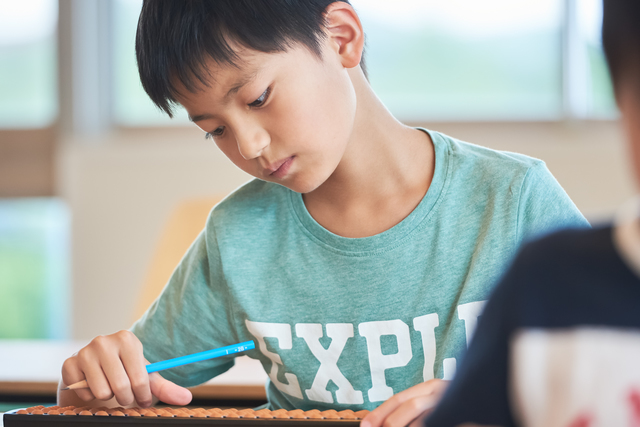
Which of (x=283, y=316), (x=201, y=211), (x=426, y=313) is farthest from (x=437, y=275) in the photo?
(x=201, y=211)

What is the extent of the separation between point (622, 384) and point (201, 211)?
1.31m

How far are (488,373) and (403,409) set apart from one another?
10.9 inches

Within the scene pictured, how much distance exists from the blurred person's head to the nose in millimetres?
442

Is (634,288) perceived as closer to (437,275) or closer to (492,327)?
(492,327)

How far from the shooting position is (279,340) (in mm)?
768

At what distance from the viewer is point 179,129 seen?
223 centimetres

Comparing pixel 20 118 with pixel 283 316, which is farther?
pixel 20 118

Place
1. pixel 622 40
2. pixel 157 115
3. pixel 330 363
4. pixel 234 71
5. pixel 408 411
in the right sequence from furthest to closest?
pixel 157 115
pixel 330 363
pixel 234 71
pixel 408 411
pixel 622 40

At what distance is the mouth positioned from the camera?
679 mm

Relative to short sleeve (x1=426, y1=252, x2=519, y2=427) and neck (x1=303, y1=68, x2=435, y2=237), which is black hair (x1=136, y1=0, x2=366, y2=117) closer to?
neck (x1=303, y1=68, x2=435, y2=237)

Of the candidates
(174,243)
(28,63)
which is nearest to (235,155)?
(174,243)

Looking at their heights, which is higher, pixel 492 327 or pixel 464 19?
pixel 464 19

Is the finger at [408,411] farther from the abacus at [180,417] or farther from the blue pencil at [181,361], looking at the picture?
the blue pencil at [181,361]

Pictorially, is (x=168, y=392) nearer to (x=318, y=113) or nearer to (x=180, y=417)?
(x=180, y=417)
